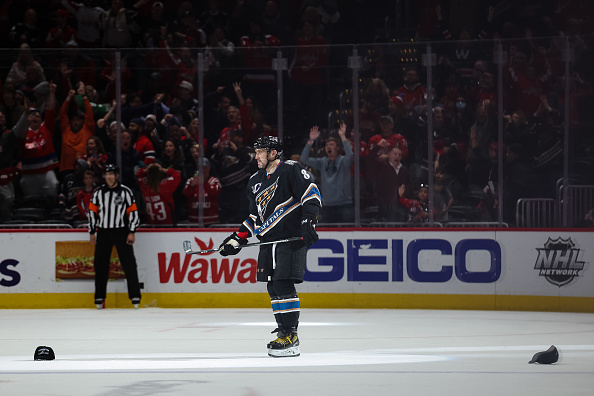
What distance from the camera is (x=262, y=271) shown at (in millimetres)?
7676

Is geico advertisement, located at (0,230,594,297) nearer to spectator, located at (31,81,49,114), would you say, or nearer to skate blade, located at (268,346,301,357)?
spectator, located at (31,81,49,114)

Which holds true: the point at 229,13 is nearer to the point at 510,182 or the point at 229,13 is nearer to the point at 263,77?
the point at 263,77

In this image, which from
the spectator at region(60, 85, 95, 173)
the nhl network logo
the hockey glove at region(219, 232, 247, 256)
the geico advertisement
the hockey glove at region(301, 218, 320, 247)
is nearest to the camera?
the hockey glove at region(301, 218, 320, 247)

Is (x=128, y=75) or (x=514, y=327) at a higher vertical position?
(x=128, y=75)

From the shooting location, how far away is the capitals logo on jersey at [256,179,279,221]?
7730 mm

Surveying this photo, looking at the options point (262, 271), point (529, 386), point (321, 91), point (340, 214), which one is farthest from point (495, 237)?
point (529, 386)

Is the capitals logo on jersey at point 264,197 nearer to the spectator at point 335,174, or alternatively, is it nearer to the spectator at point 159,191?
the spectator at point 335,174

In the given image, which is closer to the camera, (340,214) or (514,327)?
(514,327)

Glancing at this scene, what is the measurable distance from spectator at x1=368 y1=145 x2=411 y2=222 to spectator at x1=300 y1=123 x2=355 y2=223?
0.95 feet

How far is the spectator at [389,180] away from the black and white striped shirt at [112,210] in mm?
2768

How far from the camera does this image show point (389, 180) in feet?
38.4

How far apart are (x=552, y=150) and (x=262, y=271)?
4.88 m

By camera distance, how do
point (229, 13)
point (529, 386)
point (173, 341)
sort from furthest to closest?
1. point (229, 13)
2. point (173, 341)
3. point (529, 386)

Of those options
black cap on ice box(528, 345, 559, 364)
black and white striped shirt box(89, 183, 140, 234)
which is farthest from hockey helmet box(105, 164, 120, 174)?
black cap on ice box(528, 345, 559, 364)
